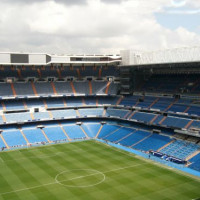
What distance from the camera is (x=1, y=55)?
59.0 meters

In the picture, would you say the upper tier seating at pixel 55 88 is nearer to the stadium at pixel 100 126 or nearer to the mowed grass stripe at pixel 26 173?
the stadium at pixel 100 126

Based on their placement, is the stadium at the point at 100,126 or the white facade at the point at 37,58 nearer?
the stadium at the point at 100,126

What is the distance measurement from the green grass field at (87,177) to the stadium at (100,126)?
0.41ft

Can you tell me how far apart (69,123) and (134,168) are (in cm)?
2634

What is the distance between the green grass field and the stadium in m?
0.12

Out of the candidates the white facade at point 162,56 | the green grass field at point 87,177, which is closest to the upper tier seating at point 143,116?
the white facade at point 162,56

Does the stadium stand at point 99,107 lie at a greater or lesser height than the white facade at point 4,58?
lesser

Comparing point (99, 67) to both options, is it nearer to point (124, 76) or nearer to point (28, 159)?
point (124, 76)

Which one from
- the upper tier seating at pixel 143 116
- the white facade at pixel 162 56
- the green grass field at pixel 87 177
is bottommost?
the green grass field at pixel 87 177

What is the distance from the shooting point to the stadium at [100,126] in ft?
117

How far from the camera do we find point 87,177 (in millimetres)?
37719

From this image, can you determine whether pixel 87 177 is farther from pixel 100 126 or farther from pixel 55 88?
pixel 55 88

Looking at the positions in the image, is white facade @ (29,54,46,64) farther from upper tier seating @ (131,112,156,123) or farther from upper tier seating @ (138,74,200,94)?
upper tier seating @ (138,74,200,94)

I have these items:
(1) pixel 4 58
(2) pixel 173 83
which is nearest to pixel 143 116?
(2) pixel 173 83
